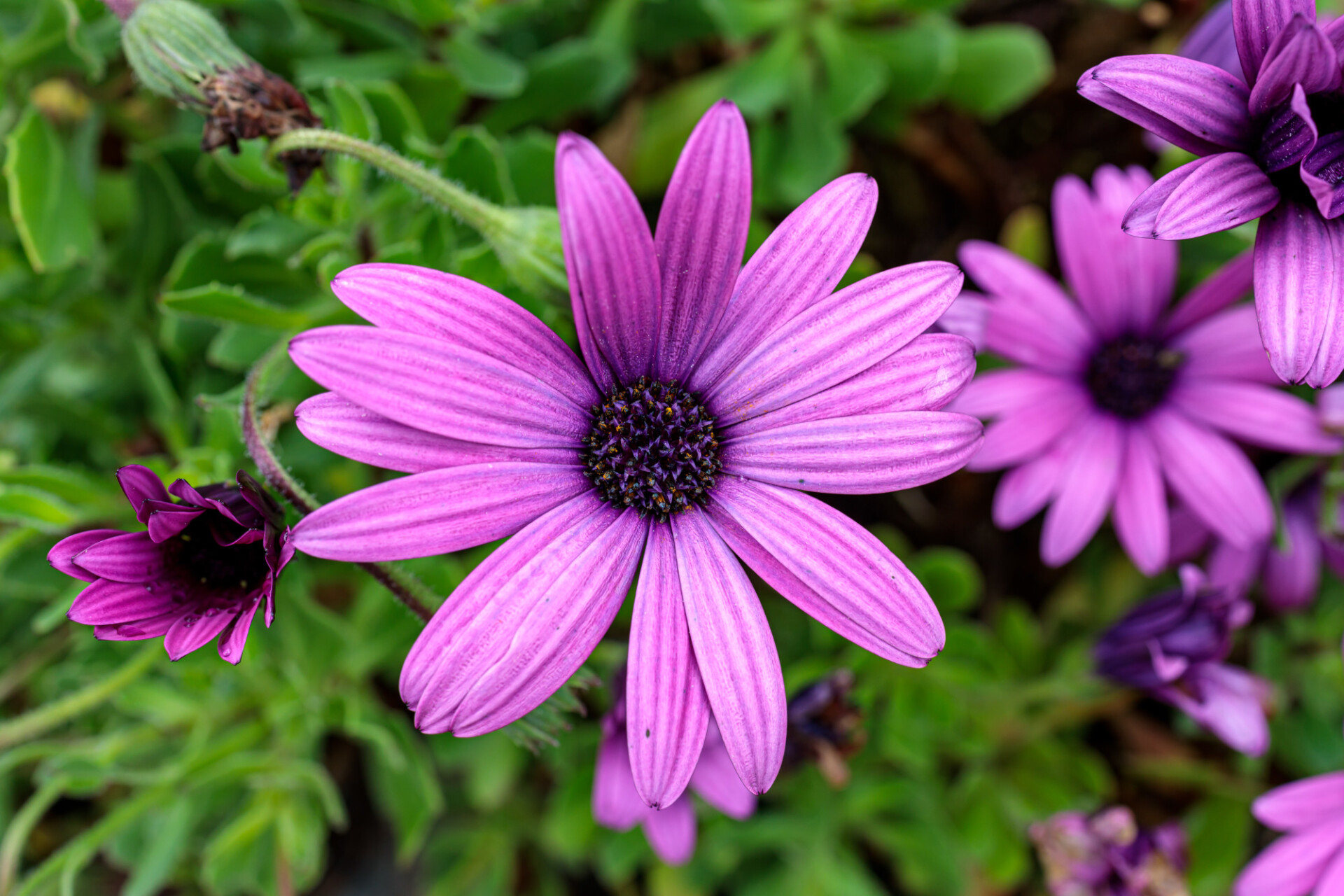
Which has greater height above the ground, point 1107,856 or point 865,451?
point 865,451

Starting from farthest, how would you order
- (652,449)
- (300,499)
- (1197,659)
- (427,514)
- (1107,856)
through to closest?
(1107,856)
(1197,659)
(652,449)
(300,499)
(427,514)

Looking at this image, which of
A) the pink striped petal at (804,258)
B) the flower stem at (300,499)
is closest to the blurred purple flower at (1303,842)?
the pink striped petal at (804,258)

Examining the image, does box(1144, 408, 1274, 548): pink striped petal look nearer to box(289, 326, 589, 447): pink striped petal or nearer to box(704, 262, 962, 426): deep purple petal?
box(704, 262, 962, 426): deep purple petal

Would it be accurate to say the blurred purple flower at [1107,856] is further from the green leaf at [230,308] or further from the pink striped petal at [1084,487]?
the green leaf at [230,308]

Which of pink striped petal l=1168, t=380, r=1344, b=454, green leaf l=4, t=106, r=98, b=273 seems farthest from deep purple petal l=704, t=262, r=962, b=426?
green leaf l=4, t=106, r=98, b=273

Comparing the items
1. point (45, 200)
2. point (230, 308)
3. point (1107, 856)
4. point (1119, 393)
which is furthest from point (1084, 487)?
point (45, 200)

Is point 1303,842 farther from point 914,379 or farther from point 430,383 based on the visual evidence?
point 430,383

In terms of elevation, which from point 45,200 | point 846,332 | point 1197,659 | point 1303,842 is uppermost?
point 846,332

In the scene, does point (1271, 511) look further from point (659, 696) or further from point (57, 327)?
point (57, 327)
